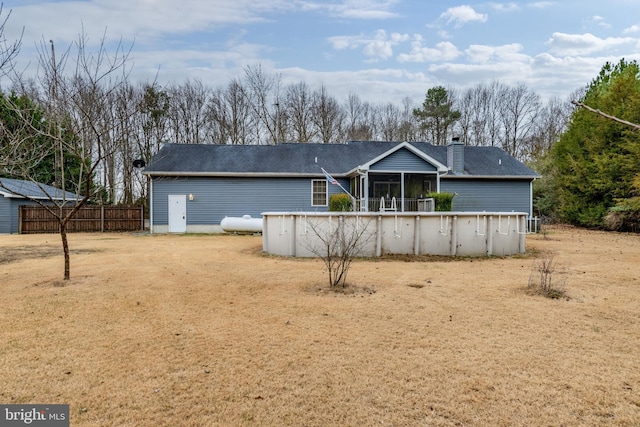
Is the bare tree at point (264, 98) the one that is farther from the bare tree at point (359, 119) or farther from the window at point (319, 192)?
the window at point (319, 192)

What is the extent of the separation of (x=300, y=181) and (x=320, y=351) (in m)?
15.8

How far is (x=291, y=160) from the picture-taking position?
1997 cm

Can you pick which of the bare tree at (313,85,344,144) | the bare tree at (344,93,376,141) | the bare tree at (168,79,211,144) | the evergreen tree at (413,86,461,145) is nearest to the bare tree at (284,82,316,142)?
the bare tree at (313,85,344,144)

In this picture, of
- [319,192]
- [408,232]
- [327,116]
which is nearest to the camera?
[408,232]

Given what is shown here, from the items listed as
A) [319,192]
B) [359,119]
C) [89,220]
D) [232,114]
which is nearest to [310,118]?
[359,119]

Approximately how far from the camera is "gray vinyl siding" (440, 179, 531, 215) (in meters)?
19.8

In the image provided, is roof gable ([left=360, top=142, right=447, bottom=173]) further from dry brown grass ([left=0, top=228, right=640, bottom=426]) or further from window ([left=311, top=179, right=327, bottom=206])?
dry brown grass ([left=0, top=228, right=640, bottom=426])

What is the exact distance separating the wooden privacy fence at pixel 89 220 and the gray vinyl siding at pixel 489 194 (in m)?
16.7

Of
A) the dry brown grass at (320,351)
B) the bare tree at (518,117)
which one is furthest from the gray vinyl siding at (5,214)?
the bare tree at (518,117)

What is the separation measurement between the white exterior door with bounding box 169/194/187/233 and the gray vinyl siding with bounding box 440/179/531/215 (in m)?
12.9

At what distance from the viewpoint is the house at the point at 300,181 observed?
1829 cm

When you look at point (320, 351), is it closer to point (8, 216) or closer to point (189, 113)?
point (8, 216)

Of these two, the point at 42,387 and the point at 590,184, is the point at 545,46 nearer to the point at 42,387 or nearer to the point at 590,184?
the point at 590,184

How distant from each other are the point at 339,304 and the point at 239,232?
12.8 m
